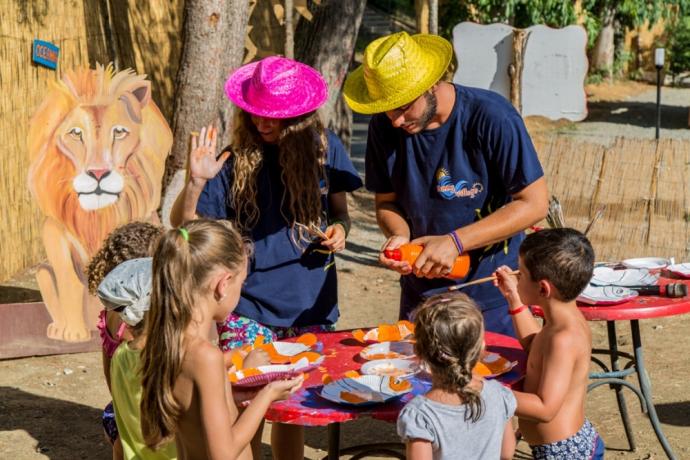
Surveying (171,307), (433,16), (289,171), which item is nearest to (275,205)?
(289,171)

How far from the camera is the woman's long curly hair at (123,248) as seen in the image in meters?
3.58

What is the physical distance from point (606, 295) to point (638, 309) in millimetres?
179

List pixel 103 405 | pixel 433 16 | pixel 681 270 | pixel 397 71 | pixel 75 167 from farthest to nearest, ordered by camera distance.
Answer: pixel 433 16 → pixel 75 167 → pixel 103 405 → pixel 681 270 → pixel 397 71

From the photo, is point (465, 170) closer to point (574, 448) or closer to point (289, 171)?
point (289, 171)

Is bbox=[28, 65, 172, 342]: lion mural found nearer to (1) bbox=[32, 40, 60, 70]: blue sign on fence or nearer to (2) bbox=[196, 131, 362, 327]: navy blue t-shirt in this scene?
(1) bbox=[32, 40, 60, 70]: blue sign on fence

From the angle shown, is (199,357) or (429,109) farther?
(429,109)

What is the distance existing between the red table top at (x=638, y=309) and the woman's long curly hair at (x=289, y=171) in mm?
1190

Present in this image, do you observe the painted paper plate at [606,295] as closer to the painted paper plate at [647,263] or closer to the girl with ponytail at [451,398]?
the painted paper plate at [647,263]

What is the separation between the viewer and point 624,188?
834 cm

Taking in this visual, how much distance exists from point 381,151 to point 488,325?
0.82m

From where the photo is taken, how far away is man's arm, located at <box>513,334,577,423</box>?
120 inches

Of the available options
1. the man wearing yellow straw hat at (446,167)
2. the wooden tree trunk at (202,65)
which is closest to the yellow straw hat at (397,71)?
the man wearing yellow straw hat at (446,167)

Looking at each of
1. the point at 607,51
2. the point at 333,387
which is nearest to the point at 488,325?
the point at 333,387

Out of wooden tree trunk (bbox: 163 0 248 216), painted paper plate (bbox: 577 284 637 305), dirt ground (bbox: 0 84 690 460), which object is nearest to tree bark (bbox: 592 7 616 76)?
wooden tree trunk (bbox: 163 0 248 216)
